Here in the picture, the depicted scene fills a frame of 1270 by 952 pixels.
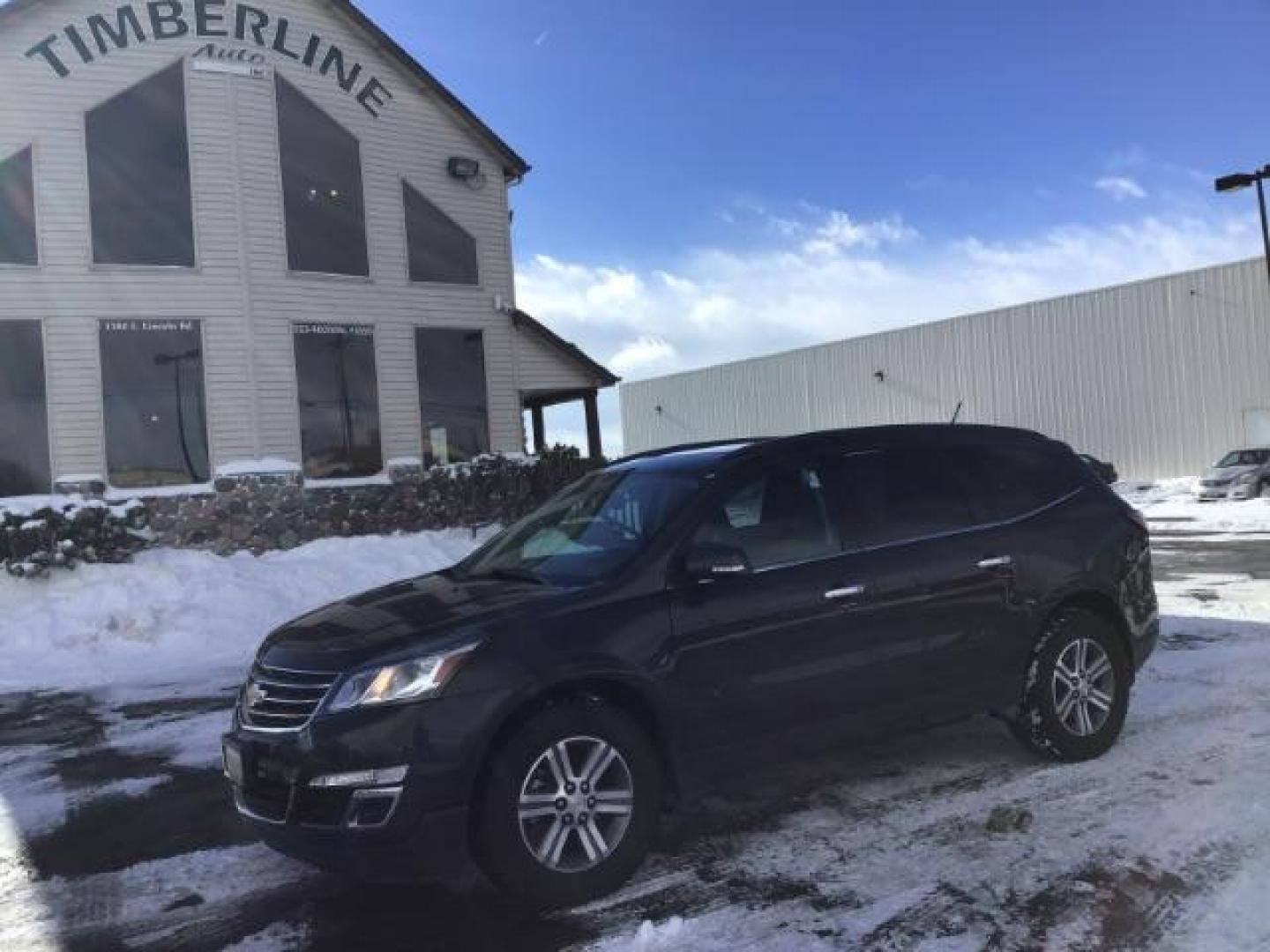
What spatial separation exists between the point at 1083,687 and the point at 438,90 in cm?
1510

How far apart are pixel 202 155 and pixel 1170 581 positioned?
45.7ft

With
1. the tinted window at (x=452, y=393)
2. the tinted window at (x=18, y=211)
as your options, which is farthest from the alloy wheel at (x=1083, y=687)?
the tinted window at (x=18, y=211)

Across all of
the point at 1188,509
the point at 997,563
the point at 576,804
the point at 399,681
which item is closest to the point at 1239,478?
the point at 1188,509

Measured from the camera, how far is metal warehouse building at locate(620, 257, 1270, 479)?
105 feet

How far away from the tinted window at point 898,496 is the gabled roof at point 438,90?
1436 centimetres

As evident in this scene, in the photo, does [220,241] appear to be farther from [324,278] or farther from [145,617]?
[145,617]

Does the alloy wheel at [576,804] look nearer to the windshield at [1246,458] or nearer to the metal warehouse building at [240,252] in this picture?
the metal warehouse building at [240,252]

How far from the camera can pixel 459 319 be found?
57.9ft

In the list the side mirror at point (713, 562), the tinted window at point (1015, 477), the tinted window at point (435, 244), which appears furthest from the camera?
the tinted window at point (435, 244)

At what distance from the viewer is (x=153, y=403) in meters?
15.0

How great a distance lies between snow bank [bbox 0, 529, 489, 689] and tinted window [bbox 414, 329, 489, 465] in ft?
11.8

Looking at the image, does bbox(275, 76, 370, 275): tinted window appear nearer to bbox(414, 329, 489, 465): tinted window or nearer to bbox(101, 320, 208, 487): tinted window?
bbox(414, 329, 489, 465): tinted window

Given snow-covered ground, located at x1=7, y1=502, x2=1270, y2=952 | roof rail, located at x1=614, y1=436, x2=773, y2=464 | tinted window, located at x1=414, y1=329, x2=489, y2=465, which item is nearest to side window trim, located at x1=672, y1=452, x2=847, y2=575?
roof rail, located at x1=614, y1=436, x2=773, y2=464

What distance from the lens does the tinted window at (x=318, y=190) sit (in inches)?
643
